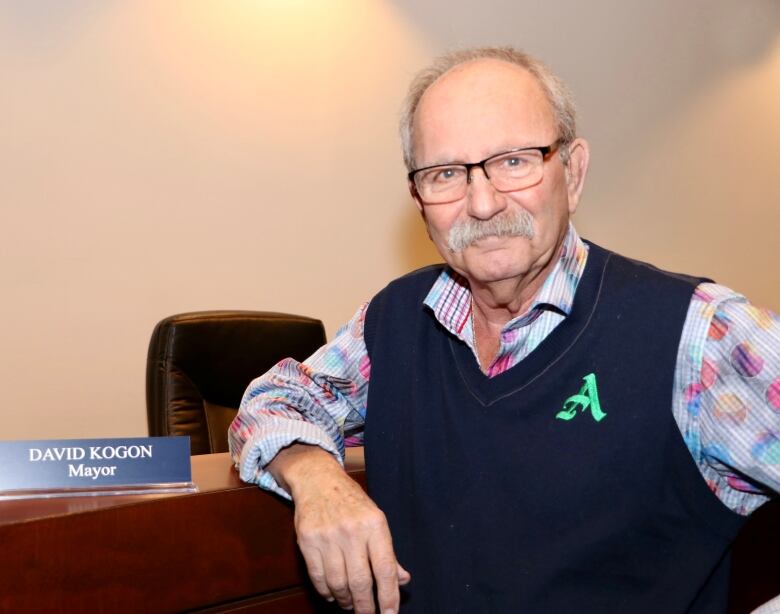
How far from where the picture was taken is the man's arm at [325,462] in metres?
1.23

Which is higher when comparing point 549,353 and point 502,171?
point 502,171

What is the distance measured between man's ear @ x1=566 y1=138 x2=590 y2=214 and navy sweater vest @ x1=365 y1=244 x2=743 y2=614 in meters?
0.18

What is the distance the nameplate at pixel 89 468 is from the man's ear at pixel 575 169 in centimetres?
83

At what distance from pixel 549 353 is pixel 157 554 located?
66 cm

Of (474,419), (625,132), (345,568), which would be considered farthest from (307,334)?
(625,132)

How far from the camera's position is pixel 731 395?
A: 4.02 feet

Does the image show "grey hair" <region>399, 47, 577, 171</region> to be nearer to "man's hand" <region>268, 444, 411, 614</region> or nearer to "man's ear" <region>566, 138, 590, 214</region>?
"man's ear" <region>566, 138, 590, 214</region>

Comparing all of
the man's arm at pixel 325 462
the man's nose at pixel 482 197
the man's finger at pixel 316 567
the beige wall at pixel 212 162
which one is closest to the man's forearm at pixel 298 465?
the man's arm at pixel 325 462

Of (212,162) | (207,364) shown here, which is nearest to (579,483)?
(207,364)

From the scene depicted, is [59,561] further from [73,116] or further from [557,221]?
[73,116]

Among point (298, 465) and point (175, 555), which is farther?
point (298, 465)

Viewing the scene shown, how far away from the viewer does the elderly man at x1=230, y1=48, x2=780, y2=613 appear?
49.4 inches

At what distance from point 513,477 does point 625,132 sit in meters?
3.25

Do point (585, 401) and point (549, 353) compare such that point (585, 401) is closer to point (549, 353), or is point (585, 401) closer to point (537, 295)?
point (549, 353)
